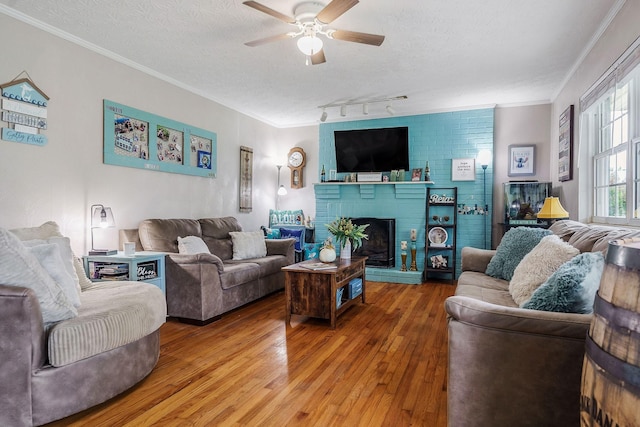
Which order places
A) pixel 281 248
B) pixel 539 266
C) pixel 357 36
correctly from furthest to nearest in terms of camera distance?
pixel 281 248, pixel 357 36, pixel 539 266

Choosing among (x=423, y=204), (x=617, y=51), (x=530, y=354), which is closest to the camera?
(x=530, y=354)

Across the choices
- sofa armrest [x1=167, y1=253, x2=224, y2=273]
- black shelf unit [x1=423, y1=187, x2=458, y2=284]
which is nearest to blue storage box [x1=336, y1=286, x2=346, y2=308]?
sofa armrest [x1=167, y1=253, x2=224, y2=273]

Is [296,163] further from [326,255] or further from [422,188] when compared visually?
[326,255]

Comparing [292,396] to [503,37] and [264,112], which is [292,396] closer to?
[503,37]

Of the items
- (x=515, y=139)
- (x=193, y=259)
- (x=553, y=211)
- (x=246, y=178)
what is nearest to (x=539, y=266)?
(x=553, y=211)

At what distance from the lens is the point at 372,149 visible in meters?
5.70

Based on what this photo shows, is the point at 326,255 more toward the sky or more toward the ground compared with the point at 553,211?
more toward the ground

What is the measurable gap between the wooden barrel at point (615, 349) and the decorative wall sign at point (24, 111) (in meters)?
3.58

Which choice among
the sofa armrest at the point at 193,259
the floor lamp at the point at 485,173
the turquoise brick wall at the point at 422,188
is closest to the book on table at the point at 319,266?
the sofa armrest at the point at 193,259

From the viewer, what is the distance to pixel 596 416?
0.68 m

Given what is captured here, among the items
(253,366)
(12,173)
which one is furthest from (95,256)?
(253,366)

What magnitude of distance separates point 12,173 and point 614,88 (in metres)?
4.55

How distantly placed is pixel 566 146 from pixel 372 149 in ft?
8.39

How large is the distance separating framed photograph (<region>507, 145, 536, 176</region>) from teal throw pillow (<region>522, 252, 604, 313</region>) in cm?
403
